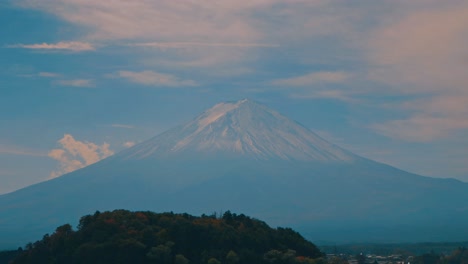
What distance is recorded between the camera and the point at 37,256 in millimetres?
52438

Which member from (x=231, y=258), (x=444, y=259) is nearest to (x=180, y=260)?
(x=231, y=258)

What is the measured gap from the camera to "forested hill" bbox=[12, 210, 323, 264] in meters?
50.2

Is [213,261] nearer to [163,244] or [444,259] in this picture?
[163,244]

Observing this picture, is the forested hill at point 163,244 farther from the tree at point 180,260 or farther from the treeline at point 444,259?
the treeline at point 444,259

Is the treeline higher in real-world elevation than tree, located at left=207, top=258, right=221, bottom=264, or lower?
higher

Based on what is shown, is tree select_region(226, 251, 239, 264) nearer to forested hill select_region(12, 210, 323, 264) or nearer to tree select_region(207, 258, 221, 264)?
forested hill select_region(12, 210, 323, 264)

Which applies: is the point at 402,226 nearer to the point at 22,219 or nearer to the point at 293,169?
the point at 293,169

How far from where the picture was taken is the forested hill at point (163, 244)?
5016cm

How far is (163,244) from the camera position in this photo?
2012 inches

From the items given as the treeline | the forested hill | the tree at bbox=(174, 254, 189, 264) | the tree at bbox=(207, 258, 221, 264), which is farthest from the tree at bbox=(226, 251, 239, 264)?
the treeline

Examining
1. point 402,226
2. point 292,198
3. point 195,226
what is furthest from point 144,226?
point 292,198

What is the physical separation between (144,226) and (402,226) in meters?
115

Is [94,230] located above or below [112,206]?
below

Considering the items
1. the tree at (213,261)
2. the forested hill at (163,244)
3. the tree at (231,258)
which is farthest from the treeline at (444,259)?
the tree at (213,261)
